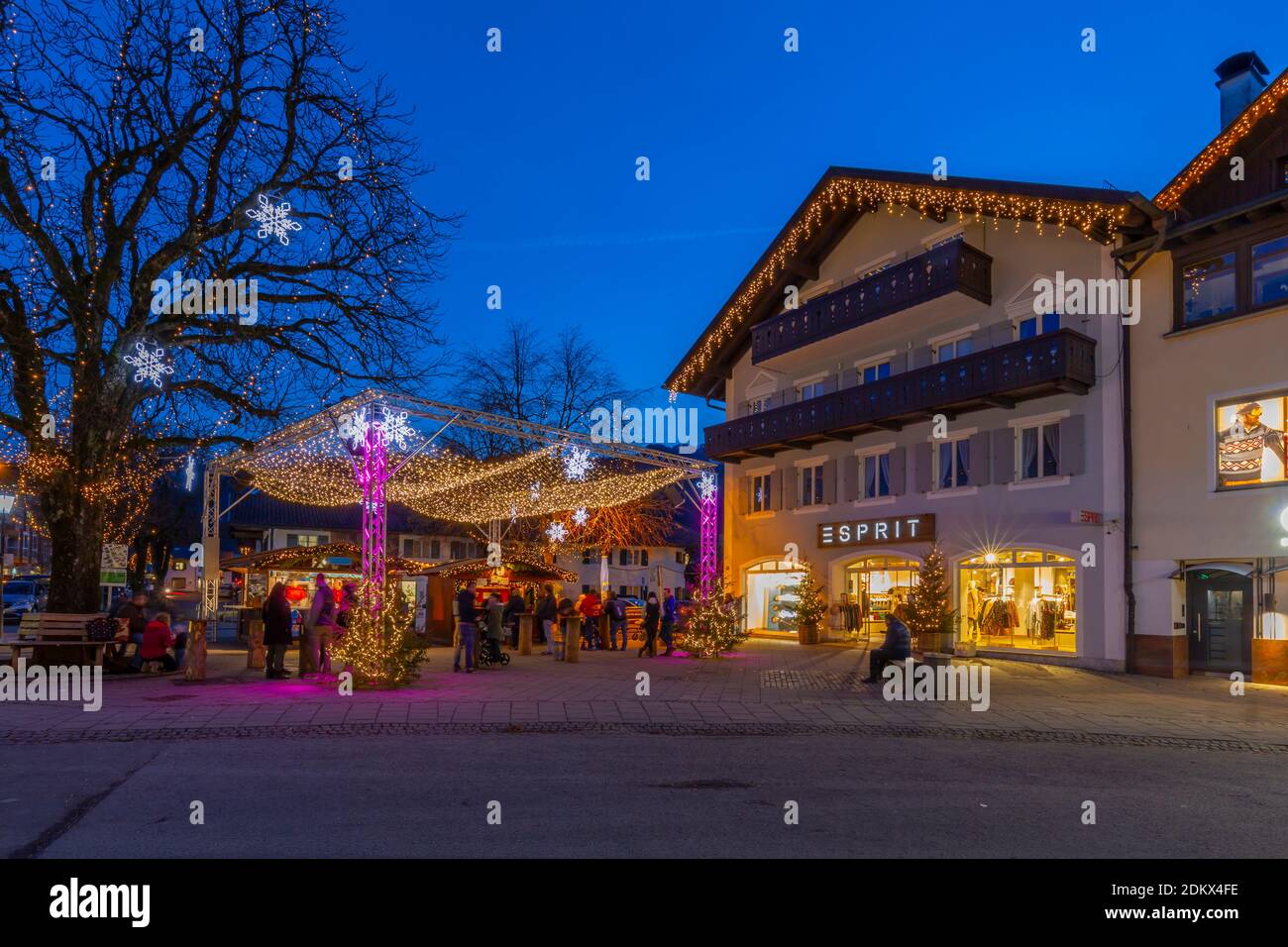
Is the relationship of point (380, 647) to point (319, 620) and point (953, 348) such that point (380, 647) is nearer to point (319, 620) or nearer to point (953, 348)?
point (319, 620)

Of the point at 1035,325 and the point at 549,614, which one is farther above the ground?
the point at 1035,325

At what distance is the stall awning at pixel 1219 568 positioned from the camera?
18.2 meters

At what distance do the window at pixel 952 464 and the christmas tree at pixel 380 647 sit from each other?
1448cm

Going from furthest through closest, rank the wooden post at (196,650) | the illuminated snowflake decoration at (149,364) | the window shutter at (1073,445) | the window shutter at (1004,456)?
the window shutter at (1004,456) → the window shutter at (1073,445) → the illuminated snowflake decoration at (149,364) → the wooden post at (196,650)

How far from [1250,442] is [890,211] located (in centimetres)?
1178

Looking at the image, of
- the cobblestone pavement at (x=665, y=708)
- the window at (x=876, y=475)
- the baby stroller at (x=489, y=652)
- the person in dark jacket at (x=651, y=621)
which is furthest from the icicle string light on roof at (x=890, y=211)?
the baby stroller at (x=489, y=652)

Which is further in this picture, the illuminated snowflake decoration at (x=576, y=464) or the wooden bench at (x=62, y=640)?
the illuminated snowflake decoration at (x=576, y=464)

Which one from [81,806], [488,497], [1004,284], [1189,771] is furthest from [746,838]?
[488,497]

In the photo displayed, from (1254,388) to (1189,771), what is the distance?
11.3 metres

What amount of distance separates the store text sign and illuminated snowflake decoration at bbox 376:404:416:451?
41.3 ft

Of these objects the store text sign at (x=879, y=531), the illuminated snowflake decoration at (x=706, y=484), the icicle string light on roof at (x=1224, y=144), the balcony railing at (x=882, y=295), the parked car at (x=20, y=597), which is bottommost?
the parked car at (x=20, y=597)

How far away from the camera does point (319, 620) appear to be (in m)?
16.4

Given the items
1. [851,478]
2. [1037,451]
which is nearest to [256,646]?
[851,478]

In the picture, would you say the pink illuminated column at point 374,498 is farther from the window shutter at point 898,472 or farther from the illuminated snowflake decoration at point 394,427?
the window shutter at point 898,472
